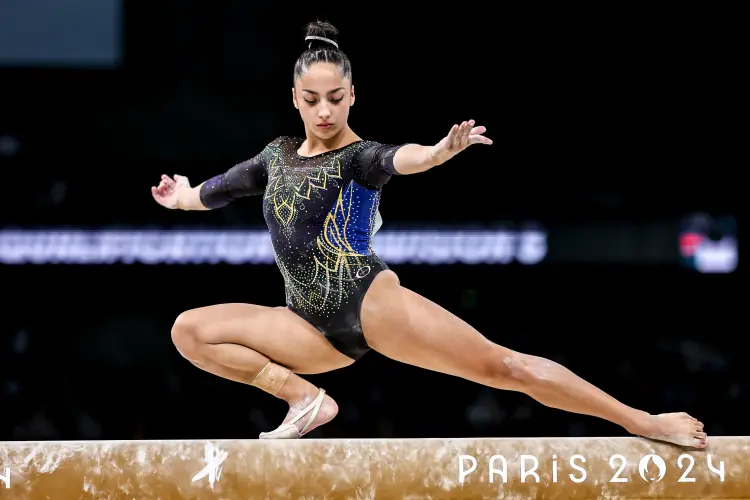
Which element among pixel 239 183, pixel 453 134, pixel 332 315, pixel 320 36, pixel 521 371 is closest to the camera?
pixel 453 134

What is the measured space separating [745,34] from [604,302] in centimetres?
222

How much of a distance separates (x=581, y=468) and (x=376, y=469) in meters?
0.68

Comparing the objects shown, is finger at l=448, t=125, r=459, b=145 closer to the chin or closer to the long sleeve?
the chin

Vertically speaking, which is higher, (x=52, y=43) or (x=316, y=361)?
(x=52, y=43)

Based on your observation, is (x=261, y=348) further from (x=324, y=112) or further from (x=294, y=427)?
(x=324, y=112)

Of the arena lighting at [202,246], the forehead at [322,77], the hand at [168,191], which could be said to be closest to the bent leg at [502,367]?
the forehead at [322,77]

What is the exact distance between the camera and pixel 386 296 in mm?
2943

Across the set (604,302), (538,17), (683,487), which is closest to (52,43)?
(538,17)

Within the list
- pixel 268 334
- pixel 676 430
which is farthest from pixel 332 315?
pixel 676 430

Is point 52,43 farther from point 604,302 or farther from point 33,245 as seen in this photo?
point 604,302

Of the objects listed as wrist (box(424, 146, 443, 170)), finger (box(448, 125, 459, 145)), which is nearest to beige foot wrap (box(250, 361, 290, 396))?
wrist (box(424, 146, 443, 170))

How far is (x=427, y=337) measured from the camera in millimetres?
2879

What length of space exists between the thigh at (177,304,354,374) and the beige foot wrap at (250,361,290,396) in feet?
0.14

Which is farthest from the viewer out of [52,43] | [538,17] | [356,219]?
[538,17]
